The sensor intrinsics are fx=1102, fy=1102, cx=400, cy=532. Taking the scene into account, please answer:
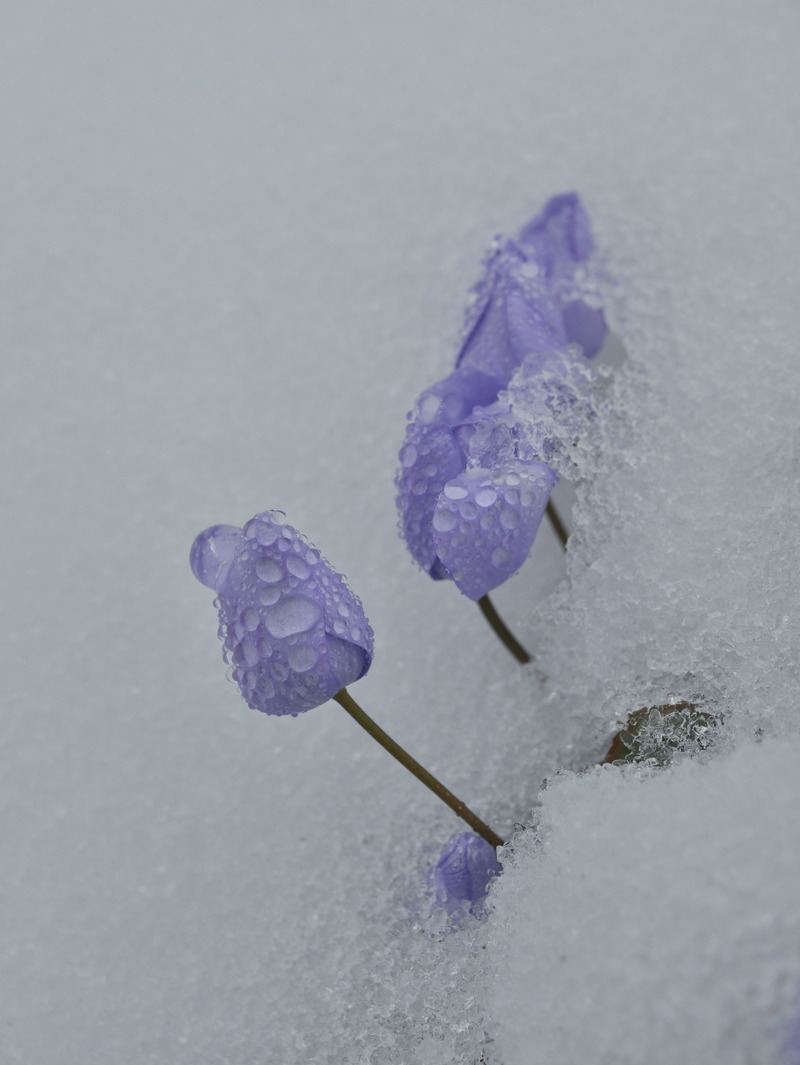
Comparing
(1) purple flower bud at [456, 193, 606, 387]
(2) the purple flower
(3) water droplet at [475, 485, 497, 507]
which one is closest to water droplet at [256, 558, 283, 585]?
(2) the purple flower

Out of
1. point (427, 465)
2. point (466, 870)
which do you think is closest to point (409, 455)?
point (427, 465)

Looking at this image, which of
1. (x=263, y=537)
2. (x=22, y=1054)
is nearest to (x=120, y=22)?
(x=263, y=537)

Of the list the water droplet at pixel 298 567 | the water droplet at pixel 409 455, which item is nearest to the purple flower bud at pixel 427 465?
the water droplet at pixel 409 455

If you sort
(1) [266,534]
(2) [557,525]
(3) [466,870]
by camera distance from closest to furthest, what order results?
(1) [266,534], (3) [466,870], (2) [557,525]

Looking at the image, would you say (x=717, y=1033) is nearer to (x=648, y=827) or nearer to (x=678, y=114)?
(x=648, y=827)

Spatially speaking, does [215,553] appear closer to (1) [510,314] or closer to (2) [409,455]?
(2) [409,455]

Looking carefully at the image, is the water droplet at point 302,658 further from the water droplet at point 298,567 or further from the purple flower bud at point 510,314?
the purple flower bud at point 510,314
